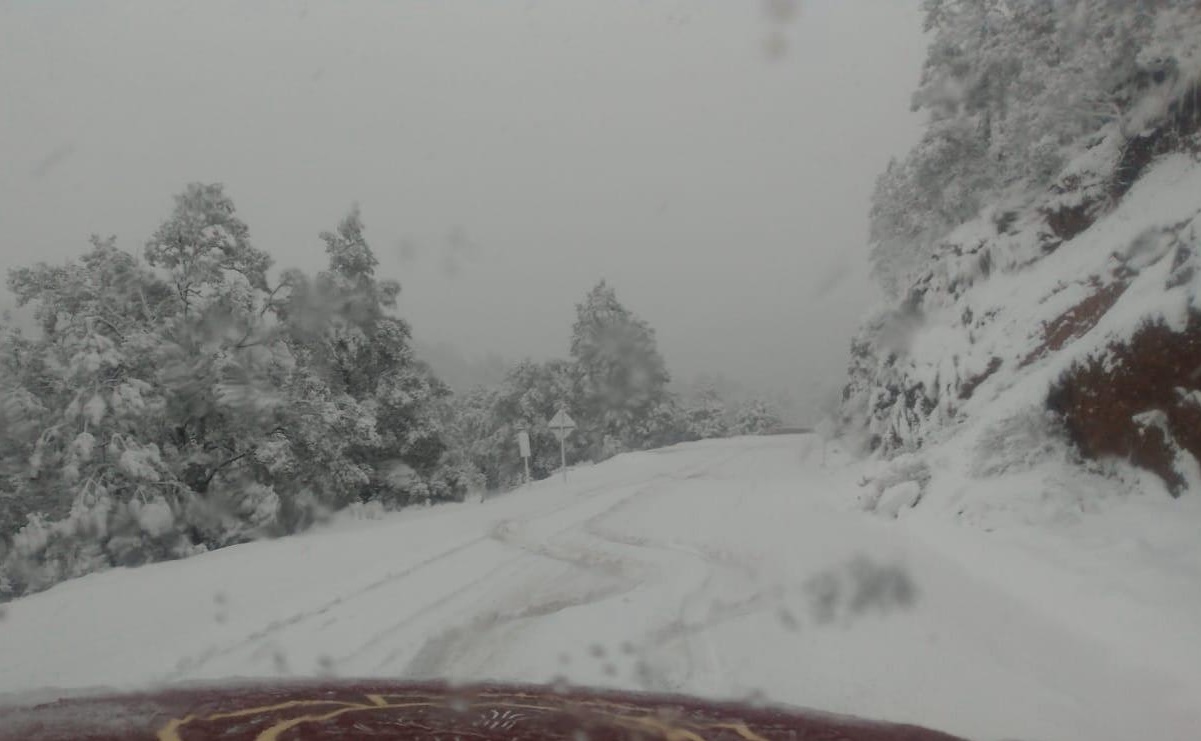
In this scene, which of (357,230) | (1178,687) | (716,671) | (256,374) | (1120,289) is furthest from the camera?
(357,230)

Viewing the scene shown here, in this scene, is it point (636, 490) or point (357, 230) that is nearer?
point (636, 490)

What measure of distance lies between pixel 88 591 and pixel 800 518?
9.85m

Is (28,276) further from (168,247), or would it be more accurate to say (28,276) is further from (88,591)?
(88,591)

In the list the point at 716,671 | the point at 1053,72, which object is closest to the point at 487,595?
the point at 716,671

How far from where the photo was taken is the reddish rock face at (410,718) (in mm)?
3609

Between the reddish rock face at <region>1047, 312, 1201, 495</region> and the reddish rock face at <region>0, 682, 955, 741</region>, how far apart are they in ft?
15.8

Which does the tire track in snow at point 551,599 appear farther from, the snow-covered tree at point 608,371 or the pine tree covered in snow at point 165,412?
the snow-covered tree at point 608,371

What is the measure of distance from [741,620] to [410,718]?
149 inches

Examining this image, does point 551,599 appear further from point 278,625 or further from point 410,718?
point 410,718

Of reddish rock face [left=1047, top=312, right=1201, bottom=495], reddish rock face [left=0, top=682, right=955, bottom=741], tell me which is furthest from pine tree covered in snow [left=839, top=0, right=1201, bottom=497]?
reddish rock face [left=0, top=682, right=955, bottom=741]

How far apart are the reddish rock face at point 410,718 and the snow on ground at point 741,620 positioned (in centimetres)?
64

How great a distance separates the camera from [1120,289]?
1032cm

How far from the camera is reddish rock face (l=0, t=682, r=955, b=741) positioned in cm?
361

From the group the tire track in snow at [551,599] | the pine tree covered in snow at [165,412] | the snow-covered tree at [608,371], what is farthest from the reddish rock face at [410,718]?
the snow-covered tree at [608,371]
